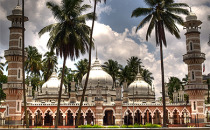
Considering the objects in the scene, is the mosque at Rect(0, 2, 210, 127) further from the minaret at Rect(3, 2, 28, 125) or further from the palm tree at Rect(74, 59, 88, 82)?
the palm tree at Rect(74, 59, 88, 82)

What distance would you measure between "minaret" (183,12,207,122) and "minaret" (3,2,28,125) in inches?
1092

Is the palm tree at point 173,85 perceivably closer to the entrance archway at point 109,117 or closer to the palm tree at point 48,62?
the entrance archway at point 109,117

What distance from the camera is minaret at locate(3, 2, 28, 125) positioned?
141 ft

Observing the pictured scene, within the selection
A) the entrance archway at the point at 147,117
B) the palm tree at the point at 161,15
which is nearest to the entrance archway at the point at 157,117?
the entrance archway at the point at 147,117

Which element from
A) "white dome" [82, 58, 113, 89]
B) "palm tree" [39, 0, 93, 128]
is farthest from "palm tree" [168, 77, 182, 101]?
"palm tree" [39, 0, 93, 128]

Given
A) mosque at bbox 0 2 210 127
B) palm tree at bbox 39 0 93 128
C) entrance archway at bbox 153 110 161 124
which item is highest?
palm tree at bbox 39 0 93 128

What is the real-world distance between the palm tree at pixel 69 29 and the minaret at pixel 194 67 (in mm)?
23395

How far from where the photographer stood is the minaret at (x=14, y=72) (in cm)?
4300

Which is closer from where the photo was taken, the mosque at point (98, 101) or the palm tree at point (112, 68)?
the mosque at point (98, 101)

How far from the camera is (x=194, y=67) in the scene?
155 ft

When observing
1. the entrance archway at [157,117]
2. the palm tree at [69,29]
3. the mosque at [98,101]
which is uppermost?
the palm tree at [69,29]

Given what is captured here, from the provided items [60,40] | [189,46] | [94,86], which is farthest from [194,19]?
[60,40]

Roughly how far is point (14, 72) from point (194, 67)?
97.2ft

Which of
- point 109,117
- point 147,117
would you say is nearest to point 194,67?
point 147,117
